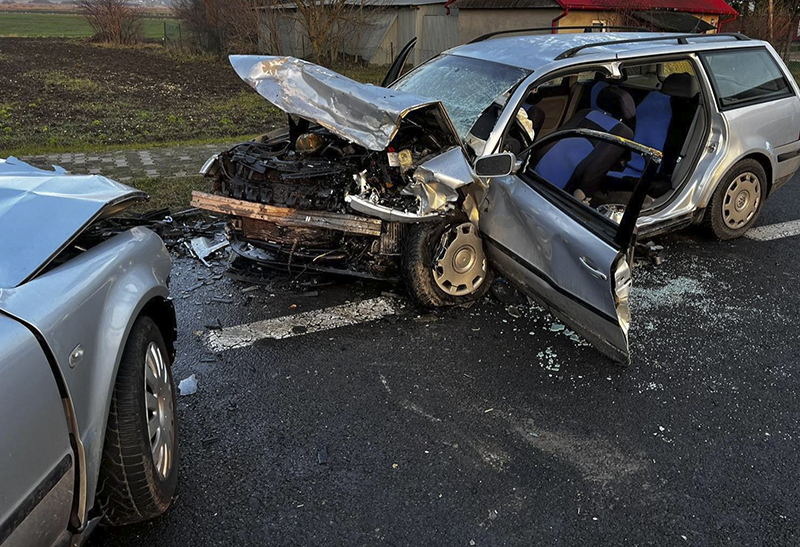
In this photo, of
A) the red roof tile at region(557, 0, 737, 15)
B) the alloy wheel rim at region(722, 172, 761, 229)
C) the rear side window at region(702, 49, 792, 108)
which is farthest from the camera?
→ the red roof tile at region(557, 0, 737, 15)

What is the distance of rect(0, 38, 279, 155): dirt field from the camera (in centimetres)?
959

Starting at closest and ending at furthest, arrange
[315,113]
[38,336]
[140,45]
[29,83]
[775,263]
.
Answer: [38,336] < [315,113] < [775,263] < [29,83] < [140,45]

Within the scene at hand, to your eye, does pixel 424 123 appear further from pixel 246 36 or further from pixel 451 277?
pixel 246 36

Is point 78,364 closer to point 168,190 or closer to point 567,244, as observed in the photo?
point 567,244

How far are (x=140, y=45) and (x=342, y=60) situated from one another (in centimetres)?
957

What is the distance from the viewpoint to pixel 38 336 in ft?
5.79

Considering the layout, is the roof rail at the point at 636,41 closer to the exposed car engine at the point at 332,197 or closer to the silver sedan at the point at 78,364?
the exposed car engine at the point at 332,197

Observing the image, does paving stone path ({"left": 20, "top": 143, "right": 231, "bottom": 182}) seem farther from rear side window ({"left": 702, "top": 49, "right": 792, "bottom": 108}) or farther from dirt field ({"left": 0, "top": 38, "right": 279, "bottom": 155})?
rear side window ({"left": 702, "top": 49, "right": 792, "bottom": 108})

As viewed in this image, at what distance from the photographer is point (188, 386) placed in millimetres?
3475

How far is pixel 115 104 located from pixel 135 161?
5432 millimetres

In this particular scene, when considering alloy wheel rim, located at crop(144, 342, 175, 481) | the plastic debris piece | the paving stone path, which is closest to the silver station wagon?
the plastic debris piece

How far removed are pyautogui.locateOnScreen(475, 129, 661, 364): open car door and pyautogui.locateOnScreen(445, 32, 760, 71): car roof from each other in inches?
30.9

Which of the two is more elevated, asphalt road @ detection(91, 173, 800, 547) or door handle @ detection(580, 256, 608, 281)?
door handle @ detection(580, 256, 608, 281)

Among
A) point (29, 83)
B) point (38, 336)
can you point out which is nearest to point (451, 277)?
point (38, 336)
